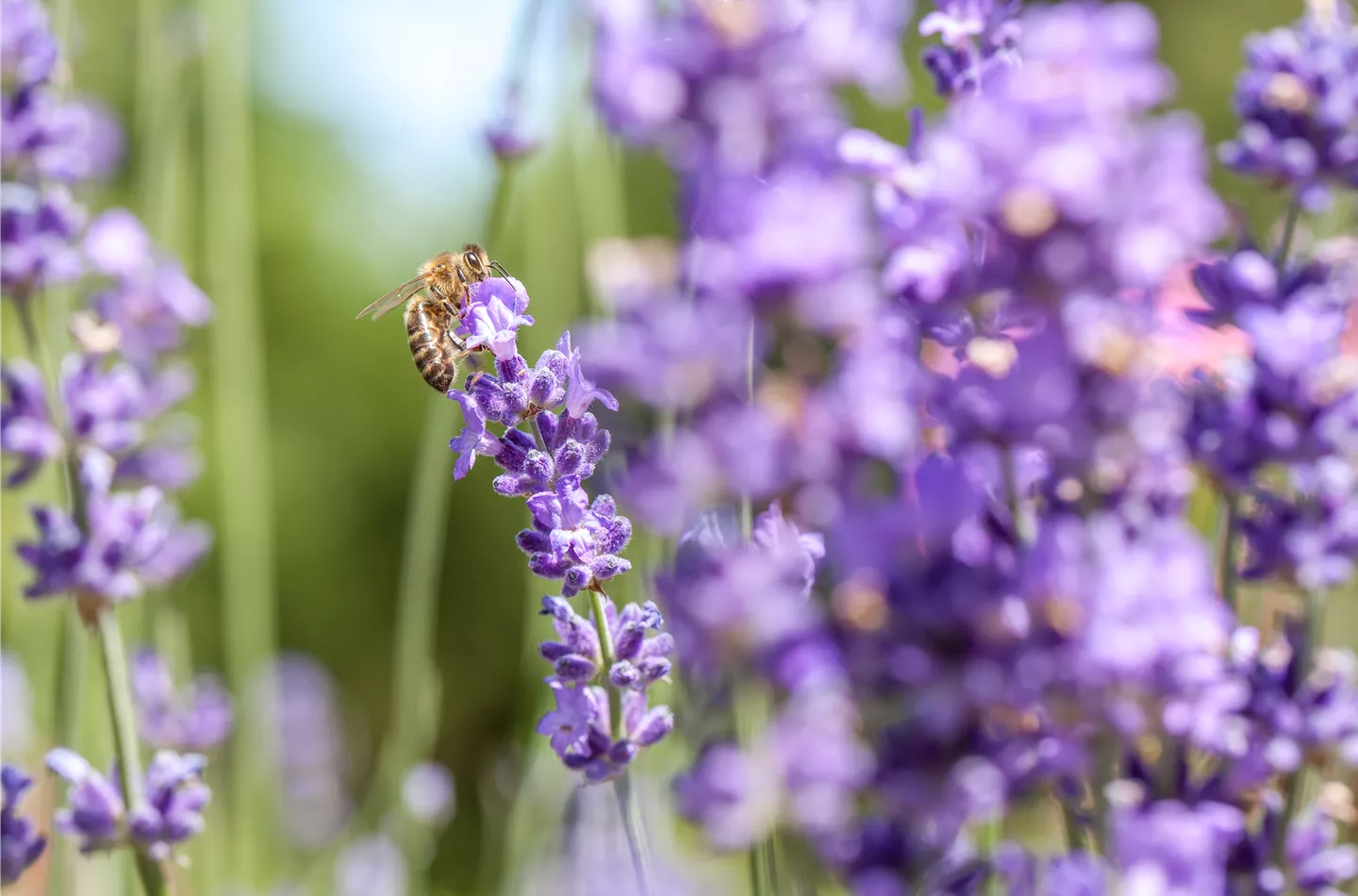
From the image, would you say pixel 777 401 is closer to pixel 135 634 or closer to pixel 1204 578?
pixel 1204 578

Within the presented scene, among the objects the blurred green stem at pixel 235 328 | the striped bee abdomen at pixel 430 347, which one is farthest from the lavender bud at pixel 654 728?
the blurred green stem at pixel 235 328

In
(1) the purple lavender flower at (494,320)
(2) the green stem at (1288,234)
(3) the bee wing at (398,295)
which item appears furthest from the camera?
(3) the bee wing at (398,295)

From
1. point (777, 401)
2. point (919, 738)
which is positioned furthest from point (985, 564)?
point (777, 401)

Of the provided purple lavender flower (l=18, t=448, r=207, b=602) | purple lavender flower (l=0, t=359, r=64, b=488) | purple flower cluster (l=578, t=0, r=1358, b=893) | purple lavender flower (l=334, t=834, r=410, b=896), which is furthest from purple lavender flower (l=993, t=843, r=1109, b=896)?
purple lavender flower (l=334, t=834, r=410, b=896)

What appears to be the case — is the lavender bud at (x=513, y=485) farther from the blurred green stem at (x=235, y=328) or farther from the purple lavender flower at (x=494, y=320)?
the blurred green stem at (x=235, y=328)

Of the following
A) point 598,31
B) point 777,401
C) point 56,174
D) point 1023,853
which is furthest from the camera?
point 598,31

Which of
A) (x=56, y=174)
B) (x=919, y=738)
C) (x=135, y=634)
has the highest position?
(x=56, y=174)

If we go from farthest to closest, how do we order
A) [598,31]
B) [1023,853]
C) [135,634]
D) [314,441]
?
1. [314,441]
2. [135,634]
3. [598,31]
4. [1023,853]

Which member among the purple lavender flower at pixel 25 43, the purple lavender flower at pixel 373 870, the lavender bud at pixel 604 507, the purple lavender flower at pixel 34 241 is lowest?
the purple lavender flower at pixel 373 870
